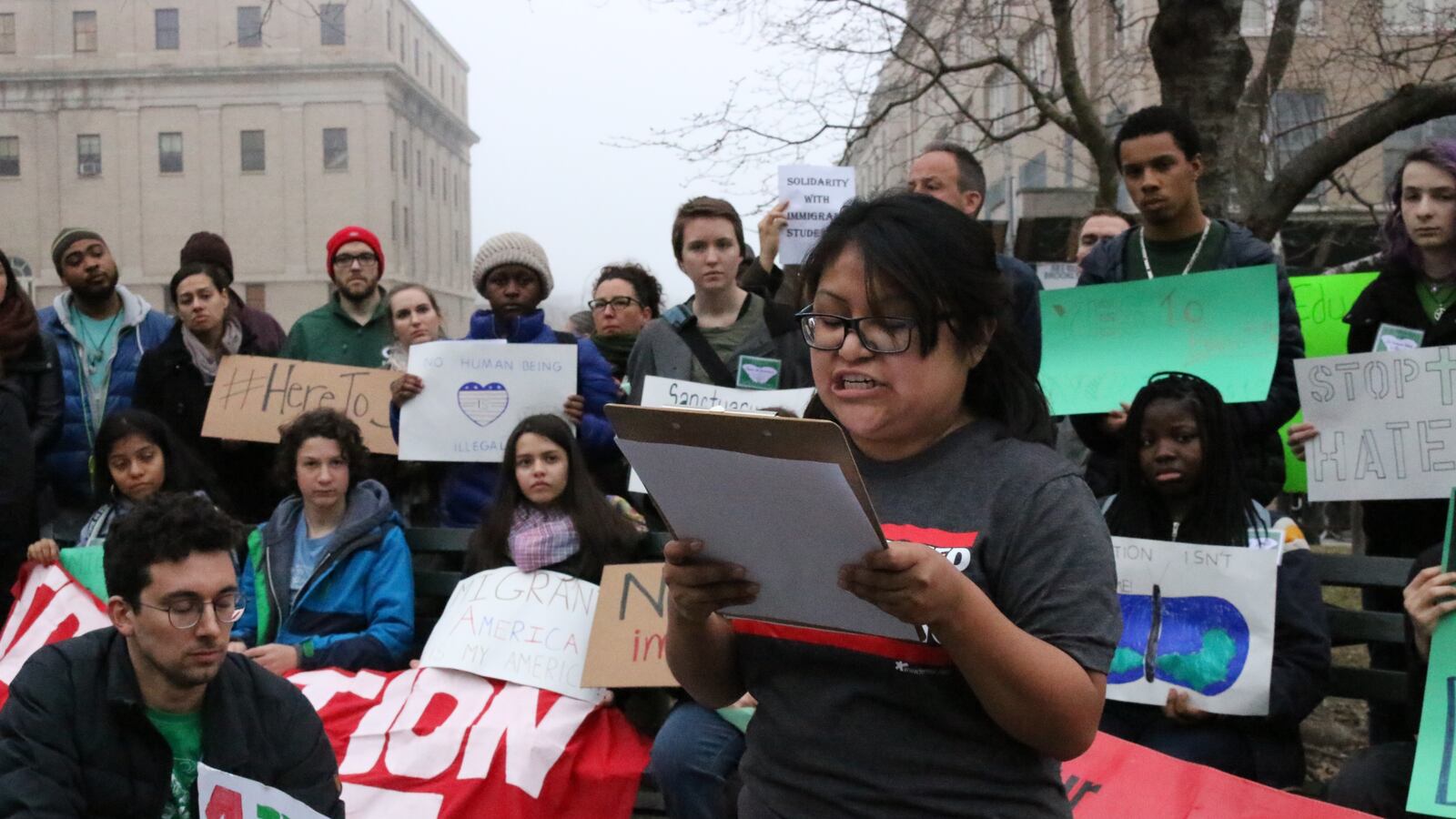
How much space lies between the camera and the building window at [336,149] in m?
52.6

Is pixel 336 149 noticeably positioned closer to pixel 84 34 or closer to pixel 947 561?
pixel 84 34

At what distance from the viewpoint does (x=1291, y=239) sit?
21.5 m

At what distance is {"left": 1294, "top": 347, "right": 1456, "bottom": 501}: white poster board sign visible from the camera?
13.6 feet

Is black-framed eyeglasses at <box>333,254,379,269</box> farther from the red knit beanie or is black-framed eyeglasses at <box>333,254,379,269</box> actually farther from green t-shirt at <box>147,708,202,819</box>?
green t-shirt at <box>147,708,202,819</box>

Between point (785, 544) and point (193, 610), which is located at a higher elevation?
point (785, 544)

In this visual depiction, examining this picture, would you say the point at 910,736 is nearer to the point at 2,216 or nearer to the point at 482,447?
the point at 482,447

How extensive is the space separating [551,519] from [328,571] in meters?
0.81

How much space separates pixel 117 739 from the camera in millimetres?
3311

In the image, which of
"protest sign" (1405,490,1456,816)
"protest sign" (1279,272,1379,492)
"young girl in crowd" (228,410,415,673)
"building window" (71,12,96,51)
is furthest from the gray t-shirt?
"building window" (71,12,96,51)

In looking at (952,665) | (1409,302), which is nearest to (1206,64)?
(1409,302)

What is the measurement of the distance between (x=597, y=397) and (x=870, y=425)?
404 cm

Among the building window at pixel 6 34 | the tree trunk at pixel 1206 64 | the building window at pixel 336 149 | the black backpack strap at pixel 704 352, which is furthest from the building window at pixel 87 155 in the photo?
the black backpack strap at pixel 704 352

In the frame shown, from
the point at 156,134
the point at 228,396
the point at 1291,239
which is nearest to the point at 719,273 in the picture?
the point at 228,396

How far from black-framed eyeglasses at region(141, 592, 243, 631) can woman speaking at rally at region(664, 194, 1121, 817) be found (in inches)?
77.1
